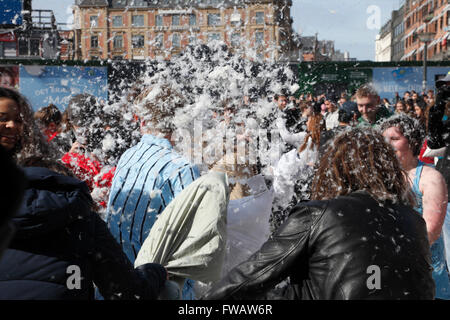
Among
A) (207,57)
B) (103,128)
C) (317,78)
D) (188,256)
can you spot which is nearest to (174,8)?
(207,57)

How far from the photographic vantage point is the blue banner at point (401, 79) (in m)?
20.2

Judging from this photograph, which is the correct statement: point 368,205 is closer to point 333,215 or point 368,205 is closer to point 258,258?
point 333,215

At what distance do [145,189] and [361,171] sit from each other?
1.27 metres

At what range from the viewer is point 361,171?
220cm

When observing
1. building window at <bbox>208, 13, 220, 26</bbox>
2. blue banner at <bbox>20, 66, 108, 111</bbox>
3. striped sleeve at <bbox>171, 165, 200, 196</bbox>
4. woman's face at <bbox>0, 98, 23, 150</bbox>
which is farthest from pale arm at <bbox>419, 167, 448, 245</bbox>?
blue banner at <bbox>20, 66, 108, 111</bbox>

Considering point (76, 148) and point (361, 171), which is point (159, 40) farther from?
point (361, 171)

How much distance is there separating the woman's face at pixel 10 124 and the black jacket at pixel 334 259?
3.81 ft

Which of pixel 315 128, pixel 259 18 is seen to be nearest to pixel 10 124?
pixel 315 128

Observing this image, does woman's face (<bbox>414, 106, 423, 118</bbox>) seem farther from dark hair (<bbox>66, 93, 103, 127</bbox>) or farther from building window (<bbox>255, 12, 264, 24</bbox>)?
dark hair (<bbox>66, 93, 103, 127</bbox>)

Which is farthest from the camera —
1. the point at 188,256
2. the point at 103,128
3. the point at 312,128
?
the point at 312,128

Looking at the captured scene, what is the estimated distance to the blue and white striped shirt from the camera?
9.37 feet

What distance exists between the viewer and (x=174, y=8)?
937 centimetres

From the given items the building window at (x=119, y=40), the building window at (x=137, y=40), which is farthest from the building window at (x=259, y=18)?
the building window at (x=137, y=40)
